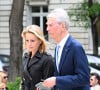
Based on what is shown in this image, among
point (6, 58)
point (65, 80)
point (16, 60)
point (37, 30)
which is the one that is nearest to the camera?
point (65, 80)

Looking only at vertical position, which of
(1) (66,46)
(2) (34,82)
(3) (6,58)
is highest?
(1) (66,46)

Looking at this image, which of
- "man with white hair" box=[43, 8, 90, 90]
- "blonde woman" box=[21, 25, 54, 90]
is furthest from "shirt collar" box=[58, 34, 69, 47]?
"blonde woman" box=[21, 25, 54, 90]

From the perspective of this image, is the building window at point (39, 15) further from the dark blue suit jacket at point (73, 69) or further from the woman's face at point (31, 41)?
the dark blue suit jacket at point (73, 69)

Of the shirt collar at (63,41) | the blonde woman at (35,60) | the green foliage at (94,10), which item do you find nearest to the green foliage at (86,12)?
the green foliage at (94,10)

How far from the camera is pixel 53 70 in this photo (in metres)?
5.70

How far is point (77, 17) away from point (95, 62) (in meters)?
9.17

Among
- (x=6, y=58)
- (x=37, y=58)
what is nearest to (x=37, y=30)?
(x=37, y=58)

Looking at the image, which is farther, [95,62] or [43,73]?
[95,62]

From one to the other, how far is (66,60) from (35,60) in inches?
31.7

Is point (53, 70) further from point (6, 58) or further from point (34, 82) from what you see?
point (6, 58)

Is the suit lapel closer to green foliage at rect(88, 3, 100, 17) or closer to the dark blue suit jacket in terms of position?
the dark blue suit jacket

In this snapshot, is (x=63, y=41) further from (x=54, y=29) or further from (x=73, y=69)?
(x=73, y=69)

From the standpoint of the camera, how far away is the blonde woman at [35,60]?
5.66m

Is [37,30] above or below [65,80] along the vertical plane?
above
